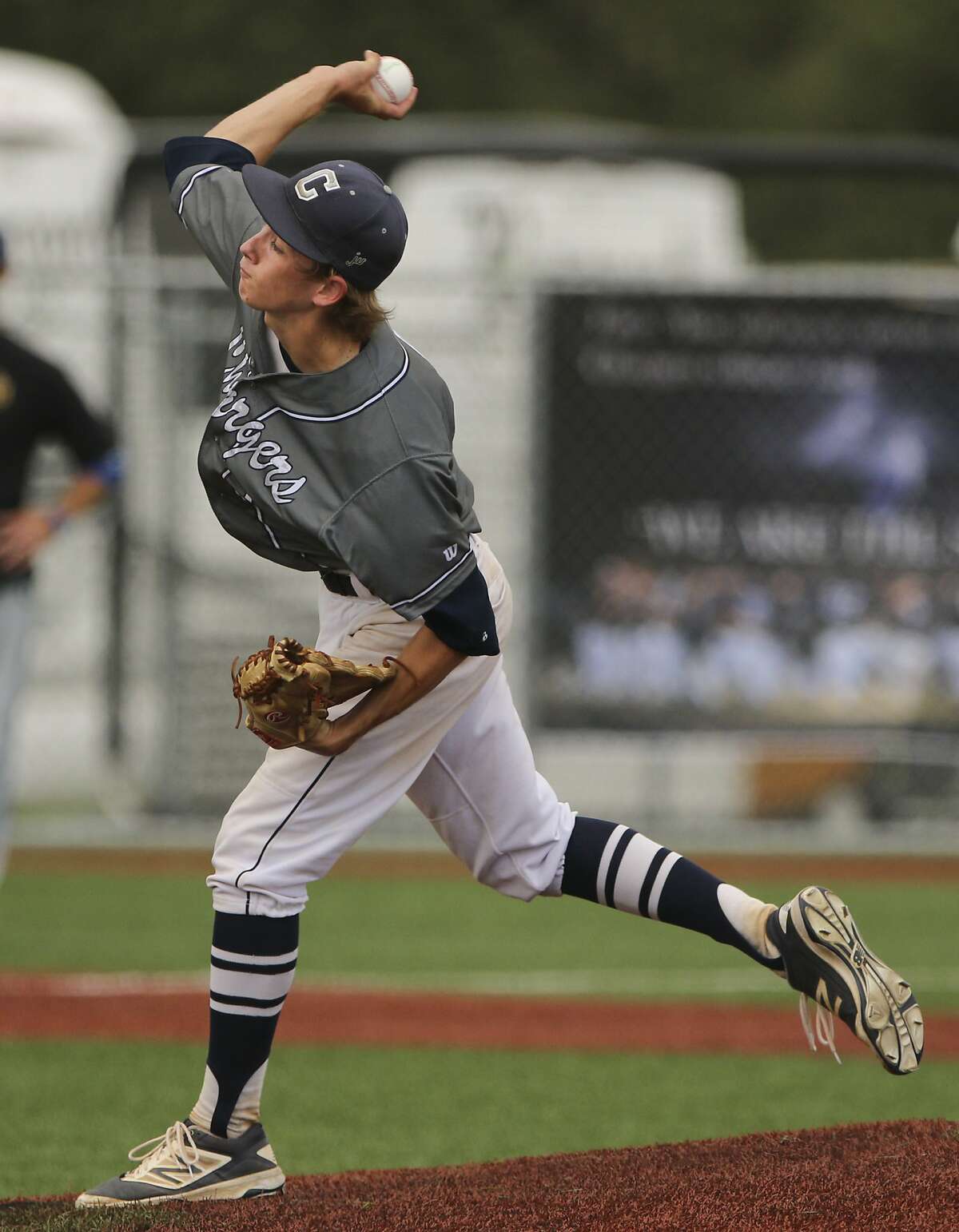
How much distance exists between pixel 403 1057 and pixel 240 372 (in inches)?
109

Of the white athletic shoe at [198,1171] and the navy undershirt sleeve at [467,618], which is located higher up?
the navy undershirt sleeve at [467,618]

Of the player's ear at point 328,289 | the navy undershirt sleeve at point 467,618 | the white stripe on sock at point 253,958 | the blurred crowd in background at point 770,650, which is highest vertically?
the player's ear at point 328,289

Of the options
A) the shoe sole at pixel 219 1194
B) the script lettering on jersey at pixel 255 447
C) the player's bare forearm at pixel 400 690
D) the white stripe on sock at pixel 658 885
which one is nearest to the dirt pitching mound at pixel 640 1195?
the shoe sole at pixel 219 1194

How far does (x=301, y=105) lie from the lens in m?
4.29

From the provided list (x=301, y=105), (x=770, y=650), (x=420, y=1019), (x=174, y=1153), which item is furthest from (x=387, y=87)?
(x=770, y=650)

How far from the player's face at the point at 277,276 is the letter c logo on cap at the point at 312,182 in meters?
0.10

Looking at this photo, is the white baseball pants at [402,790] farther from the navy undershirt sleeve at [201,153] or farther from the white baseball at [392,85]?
the white baseball at [392,85]

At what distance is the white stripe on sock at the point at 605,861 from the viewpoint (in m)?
4.16

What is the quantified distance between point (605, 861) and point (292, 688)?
3.06ft

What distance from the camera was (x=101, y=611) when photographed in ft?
39.6

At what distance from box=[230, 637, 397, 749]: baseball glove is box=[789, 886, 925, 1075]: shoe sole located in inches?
42.1

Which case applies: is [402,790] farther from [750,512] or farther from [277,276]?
[750,512]

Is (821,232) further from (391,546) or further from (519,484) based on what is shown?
(391,546)

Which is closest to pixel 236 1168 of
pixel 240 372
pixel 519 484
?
pixel 240 372
